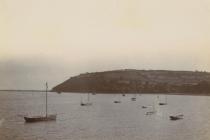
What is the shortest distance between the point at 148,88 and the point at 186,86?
8.09 metres

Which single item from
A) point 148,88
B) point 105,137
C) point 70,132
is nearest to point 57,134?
point 70,132

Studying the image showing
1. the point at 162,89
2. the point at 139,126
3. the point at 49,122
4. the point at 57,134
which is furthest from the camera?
the point at 162,89

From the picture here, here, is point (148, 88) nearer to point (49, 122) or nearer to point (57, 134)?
point (49, 122)

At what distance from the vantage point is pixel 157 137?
36125 mm

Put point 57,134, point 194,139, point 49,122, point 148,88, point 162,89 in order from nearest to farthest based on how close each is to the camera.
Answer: point 194,139 < point 57,134 < point 49,122 < point 162,89 < point 148,88

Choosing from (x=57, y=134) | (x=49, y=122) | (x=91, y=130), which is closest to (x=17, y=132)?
(x=57, y=134)

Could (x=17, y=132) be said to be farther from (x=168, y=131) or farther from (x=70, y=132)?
(x=168, y=131)

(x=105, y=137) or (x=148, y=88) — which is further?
(x=148, y=88)

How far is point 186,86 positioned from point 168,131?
54819mm

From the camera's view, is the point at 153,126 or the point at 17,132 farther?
the point at 153,126

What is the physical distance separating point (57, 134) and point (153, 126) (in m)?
10.6

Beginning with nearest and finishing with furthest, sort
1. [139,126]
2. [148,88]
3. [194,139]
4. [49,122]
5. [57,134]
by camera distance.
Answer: [194,139] → [57,134] → [139,126] → [49,122] → [148,88]

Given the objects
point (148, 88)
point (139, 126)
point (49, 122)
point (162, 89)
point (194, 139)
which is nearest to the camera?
point (194, 139)

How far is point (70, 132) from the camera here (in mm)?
40625
